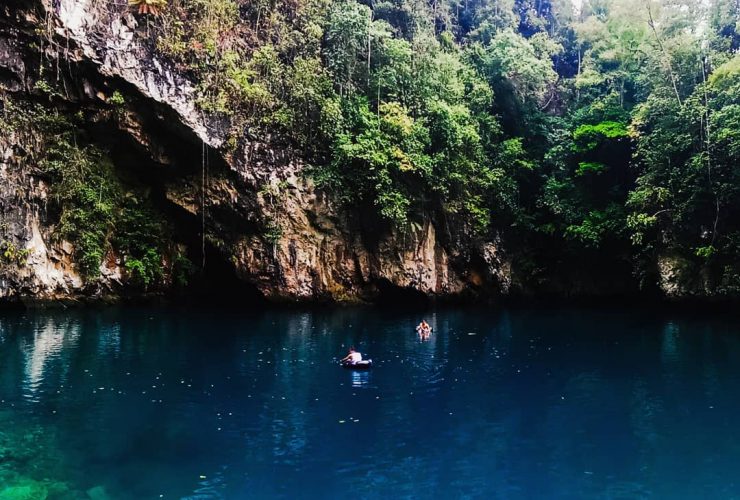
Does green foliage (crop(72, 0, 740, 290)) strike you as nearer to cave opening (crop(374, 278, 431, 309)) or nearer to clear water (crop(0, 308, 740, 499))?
cave opening (crop(374, 278, 431, 309))

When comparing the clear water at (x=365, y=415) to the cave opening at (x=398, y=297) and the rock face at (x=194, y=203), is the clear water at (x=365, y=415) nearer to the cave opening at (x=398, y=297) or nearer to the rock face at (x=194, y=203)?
the rock face at (x=194, y=203)

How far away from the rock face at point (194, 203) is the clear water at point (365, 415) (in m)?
6.05

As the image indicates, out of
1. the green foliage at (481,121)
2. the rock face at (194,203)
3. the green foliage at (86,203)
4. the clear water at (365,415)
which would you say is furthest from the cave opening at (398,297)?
the green foliage at (86,203)

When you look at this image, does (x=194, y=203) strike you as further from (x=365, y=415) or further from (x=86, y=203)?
(x=365, y=415)

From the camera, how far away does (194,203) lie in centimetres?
2897

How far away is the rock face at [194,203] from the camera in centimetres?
2445

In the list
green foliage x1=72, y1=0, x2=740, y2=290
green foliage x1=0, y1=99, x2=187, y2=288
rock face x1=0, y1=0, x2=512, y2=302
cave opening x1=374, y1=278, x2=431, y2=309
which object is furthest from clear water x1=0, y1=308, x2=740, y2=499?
cave opening x1=374, y1=278, x2=431, y2=309

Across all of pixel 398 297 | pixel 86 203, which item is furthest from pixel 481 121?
pixel 86 203

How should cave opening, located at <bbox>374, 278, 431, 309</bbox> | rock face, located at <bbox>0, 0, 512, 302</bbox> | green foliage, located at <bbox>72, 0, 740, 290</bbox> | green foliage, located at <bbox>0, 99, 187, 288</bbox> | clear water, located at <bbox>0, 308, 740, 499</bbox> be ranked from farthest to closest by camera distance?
cave opening, located at <bbox>374, 278, 431, 309</bbox>, green foliage, located at <bbox>72, 0, 740, 290</bbox>, green foliage, located at <bbox>0, 99, 187, 288</bbox>, rock face, located at <bbox>0, 0, 512, 302</bbox>, clear water, located at <bbox>0, 308, 740, 499</bbox>

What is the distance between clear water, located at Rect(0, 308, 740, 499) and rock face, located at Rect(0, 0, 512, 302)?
19.8ft

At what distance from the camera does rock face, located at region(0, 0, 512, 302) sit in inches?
963

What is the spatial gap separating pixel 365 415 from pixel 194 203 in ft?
63.4

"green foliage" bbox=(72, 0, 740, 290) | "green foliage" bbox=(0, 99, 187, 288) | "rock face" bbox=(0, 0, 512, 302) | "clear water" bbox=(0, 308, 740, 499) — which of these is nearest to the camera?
"clear water" bbox=(0, 308, 740, 499)

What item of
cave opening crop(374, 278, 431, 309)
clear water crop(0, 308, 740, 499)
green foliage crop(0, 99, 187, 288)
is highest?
green foliage crop(0, 99, 187, 288)
